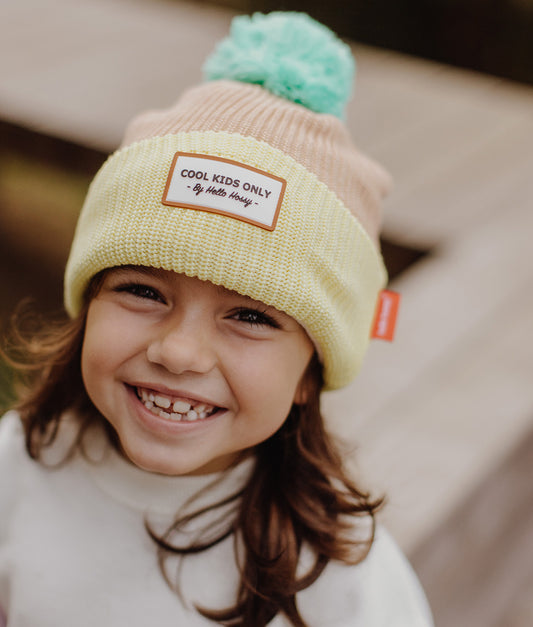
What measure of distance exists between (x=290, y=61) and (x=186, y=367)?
1.71 feet

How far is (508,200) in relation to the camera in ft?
10.5

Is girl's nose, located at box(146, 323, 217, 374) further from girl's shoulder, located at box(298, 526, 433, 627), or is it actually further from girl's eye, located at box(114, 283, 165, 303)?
girl's shoulder, located at box(298, 526, 433, 627)

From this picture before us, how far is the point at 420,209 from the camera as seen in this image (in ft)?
10.2

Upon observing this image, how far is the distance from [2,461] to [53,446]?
0.27ft

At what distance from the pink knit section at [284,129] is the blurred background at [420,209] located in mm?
794

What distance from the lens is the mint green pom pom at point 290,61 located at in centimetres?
123

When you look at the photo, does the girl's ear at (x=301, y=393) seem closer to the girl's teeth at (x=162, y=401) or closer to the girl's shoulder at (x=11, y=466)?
the girl's teeth at (x=162, y=401)

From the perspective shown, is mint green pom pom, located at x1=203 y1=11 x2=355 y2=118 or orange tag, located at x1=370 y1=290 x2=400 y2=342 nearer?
mint green pom pom, located at x1=203 y1=11 x2=355 y2=118

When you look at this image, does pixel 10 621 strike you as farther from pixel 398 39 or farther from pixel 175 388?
pixel 398 39

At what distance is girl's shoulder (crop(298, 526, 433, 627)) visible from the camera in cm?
119

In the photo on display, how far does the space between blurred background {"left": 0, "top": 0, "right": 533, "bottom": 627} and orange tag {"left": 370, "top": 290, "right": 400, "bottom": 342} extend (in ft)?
1.70

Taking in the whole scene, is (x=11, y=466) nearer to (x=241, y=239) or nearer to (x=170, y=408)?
(x=170, y=408)

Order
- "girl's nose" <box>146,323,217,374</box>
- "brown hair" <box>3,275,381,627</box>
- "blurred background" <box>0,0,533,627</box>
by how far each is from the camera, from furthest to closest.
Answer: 1. "blurred background" <box>0,0,533,627</box>
2. "brown hair" <box>3,275,381,627</box>
3. "girl's nose" <box>146,323,217,374</box>

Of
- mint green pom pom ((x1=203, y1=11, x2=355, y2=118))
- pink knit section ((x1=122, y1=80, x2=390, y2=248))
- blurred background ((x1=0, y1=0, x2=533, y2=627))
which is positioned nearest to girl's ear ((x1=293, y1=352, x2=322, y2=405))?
pink knit section ((x1=122, y1=80, x2=390, y2=248))
